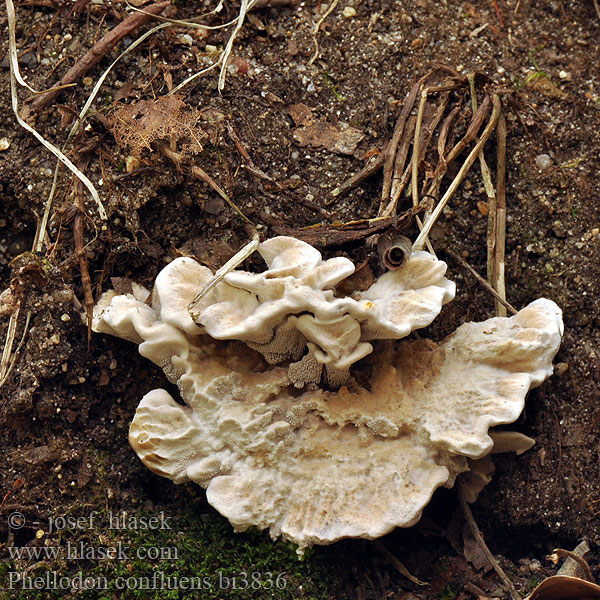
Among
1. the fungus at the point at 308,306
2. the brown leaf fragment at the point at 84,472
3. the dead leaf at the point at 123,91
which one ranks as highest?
the dead leaf at the point at 123,91

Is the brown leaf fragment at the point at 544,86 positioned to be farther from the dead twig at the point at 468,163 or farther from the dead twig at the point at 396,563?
the dead twig at the point at 396,563

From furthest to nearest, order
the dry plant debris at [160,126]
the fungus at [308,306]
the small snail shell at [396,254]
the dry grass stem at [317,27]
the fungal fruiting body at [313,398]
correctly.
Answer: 1. the dry grass stem at [317,27]
2. the dry plant debris at [160,126]
3. the small snail shell at [396,254]
4. the fungal fruiting body at [313,398]
5. the fungus at [308,306]

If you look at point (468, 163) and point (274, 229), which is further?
point (468, 163)

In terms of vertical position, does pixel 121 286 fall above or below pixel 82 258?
below

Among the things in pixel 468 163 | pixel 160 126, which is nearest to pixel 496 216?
pixel 468 163

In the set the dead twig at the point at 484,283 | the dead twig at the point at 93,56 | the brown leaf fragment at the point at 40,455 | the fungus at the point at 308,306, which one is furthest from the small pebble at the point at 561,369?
the dead twig at the point at 93,56

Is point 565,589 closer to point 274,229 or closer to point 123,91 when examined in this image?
point 274,229

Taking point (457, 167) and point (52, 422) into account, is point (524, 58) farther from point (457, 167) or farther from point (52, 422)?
point (52, 422)

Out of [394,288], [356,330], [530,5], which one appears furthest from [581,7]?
[356,330]
